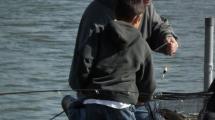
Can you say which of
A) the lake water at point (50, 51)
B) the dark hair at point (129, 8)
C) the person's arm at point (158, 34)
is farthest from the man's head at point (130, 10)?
the lake water at point (50, 51)

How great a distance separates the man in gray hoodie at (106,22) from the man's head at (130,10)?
6cm

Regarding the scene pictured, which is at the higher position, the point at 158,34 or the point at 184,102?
the point at 158,34

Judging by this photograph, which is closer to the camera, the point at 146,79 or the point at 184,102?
the point at 146,79

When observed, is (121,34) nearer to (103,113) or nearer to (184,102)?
(103,113)

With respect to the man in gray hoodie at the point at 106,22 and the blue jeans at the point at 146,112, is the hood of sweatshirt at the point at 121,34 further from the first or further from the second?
the blue jeans at the point at 146,112

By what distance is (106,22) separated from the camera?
538 centimetres

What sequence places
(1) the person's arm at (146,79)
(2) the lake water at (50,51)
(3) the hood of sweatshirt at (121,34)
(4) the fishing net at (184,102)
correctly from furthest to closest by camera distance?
1. (2) the lake water at (50,51)
2. (4) the fishing net at (184,102)
3. (1) the person's arm at (146,79)
4. (3) the hood of sweatshirt at (121,34)

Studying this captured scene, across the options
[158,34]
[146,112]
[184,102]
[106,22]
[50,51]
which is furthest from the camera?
[50,51]

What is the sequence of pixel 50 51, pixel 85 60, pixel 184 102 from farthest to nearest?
pixel 50 51
pixel 184 102
pixel 85 60

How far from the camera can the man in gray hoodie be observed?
536 centimetres

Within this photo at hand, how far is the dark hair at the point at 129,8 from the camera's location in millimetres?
5242

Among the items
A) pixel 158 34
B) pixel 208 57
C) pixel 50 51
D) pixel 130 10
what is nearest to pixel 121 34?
pixel 130 10

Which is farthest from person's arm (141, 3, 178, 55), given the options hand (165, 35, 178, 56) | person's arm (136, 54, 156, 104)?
person's arm (136, 54, 156, 104)

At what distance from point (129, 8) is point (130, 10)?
16 mm
